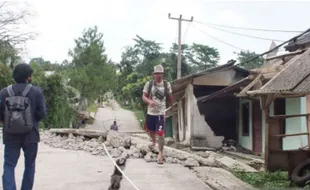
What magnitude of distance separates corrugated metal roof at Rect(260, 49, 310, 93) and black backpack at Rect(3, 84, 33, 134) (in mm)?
3916

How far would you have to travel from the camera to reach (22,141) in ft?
15.8

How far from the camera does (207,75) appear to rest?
17.3m

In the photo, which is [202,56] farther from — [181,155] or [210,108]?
[181,155]

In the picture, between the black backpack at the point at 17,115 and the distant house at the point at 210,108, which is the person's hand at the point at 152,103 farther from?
the distant house at the point at 210,108

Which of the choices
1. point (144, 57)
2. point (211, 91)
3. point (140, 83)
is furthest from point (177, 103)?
point (144, 57)

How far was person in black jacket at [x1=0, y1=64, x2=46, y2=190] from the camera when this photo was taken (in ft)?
15.7

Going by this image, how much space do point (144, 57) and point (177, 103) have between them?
1144 inches

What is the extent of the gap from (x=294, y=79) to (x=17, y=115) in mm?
4342

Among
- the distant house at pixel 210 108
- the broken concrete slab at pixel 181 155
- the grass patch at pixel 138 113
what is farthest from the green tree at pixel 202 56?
the broken concrete slab at pixel 181 155

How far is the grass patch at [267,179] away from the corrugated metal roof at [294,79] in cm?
153

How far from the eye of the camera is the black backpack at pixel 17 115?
465 centimetres

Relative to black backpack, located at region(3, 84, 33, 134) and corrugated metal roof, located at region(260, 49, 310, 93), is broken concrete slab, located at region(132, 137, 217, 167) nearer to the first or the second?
corrugated metal roof, located at region(260, 49, 310, 93)

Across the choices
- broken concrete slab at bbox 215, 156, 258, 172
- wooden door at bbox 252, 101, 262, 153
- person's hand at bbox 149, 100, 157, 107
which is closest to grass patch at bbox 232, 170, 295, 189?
broken concrete slab at bbox 215, 156, 258, 172

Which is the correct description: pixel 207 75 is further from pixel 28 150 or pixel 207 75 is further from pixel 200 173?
pixel 28 150
